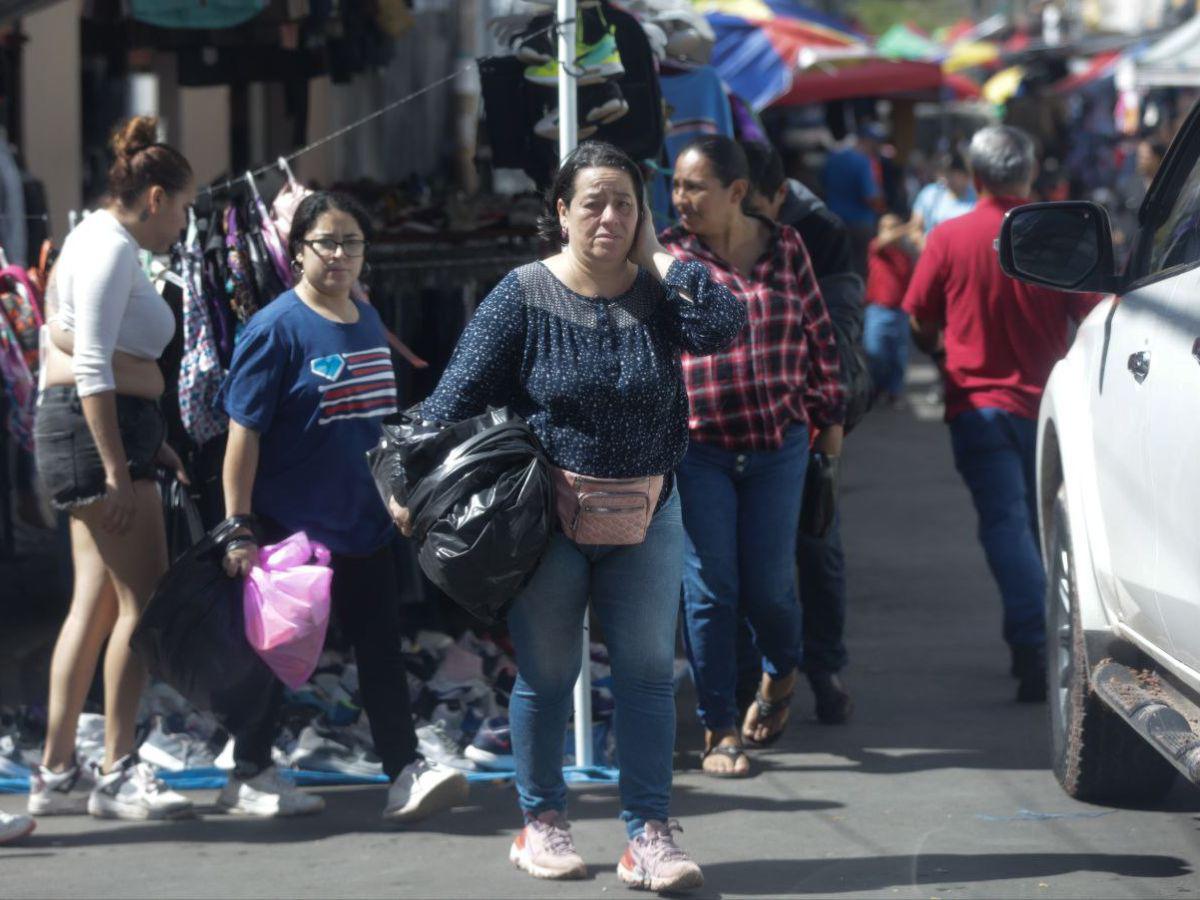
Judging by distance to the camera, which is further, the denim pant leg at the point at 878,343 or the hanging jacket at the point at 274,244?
the denim pant leg at the point at 878,343

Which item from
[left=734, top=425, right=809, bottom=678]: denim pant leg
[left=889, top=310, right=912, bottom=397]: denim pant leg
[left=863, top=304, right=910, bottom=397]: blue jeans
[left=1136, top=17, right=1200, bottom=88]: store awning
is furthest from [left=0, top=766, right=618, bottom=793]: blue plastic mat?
[left=1136, top=17, right=1200, bottom=88]: store awning

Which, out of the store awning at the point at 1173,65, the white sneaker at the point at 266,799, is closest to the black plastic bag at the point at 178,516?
the white sneaker at the point at 266,799

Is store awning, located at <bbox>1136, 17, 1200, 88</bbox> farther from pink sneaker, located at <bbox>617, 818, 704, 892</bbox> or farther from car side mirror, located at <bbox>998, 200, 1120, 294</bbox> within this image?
pink sneaker, located at <bbox>617, 818, 704, 892</bbox>

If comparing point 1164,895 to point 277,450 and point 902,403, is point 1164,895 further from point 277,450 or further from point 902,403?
point 902,403

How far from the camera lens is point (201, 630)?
17.4 feet

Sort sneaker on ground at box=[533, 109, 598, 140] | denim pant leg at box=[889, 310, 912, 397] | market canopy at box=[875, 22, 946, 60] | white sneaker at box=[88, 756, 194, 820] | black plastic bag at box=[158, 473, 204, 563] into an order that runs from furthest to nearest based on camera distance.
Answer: market canopy at box=[875, 22, 946, 60] → denim pant leg at box=[889, 310, 912, 397] → sneaker on ground at box=[533, 109, 598, 140] → black plastic bag at box=[158, 473, 204, 563] → white sneaker at box=[88, 756, 194, 820]

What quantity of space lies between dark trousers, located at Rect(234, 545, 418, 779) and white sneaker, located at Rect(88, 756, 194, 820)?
0.20m

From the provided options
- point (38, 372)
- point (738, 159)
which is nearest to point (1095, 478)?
point (738, 159)

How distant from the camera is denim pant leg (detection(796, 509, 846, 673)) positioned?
657cm

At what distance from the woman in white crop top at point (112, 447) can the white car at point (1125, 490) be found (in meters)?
2.33

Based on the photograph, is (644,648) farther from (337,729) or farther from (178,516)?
(178,516)

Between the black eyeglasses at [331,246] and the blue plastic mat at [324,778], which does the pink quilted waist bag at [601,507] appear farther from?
the blue plastic mat at [324,778]

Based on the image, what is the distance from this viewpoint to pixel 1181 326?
4.18 m

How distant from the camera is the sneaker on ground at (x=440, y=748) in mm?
5922
